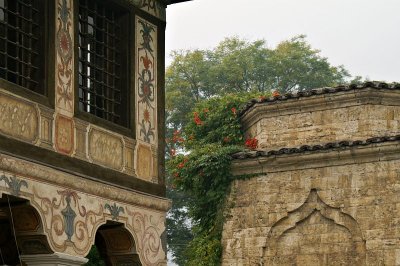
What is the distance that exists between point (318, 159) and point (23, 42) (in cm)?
1100

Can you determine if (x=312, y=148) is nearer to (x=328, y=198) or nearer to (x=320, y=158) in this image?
(x=320, y=158)

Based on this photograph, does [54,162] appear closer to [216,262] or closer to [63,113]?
[63,113]

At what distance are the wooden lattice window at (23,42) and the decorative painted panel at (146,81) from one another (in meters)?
1.80

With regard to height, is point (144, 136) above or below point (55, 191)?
above

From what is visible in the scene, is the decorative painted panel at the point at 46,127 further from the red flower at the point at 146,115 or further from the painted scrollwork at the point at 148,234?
the red flower at the point at 146,115

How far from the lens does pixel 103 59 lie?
12008mm

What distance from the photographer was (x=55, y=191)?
10484mm

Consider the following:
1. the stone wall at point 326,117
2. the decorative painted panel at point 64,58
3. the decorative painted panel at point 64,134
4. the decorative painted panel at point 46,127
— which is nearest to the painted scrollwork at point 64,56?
the decorative painted panel at point 64,58

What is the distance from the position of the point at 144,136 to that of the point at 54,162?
1.96m

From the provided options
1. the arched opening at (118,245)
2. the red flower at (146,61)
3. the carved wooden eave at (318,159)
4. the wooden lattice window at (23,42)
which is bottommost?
the arched opening at (118,245)

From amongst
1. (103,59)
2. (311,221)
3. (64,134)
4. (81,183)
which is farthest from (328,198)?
(64,134)

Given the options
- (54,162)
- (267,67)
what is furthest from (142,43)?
(267,67)

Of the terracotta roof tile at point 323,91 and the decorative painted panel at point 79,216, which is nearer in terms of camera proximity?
the decorative painted panel at point 79,216

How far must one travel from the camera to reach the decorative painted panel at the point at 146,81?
1229cm
